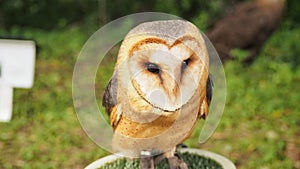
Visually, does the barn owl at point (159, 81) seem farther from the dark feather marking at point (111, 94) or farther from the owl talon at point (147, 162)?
the owl talon at point (147, 162)

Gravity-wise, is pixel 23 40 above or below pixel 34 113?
above

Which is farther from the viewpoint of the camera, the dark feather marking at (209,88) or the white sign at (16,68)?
the white sign at (16,68)

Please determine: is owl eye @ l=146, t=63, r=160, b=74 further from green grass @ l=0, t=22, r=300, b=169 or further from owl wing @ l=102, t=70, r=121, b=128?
green grass @ l=0, t=22, r=300, b=169

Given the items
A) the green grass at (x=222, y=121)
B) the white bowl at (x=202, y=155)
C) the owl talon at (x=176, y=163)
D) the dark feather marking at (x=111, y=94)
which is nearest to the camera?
the dark feather marking at (x=111, y=94)

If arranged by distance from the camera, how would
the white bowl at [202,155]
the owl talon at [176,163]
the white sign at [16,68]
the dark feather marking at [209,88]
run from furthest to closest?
the white sign at [16,68] → the white bowl at [202,155] → the owl talon at [176,163] → the dark feather marking at [209,88]

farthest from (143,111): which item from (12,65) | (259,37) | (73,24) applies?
(73,24)

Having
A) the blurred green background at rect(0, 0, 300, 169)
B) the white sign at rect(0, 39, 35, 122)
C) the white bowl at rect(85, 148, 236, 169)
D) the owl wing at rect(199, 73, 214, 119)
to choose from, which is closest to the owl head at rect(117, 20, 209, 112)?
the owl wing at rect(199, 73, 214, 119)

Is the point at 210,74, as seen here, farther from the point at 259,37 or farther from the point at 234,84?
the point at 259,37

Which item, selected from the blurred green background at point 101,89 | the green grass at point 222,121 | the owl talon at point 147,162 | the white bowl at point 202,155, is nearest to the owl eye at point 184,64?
the owl talon at point 147,162
